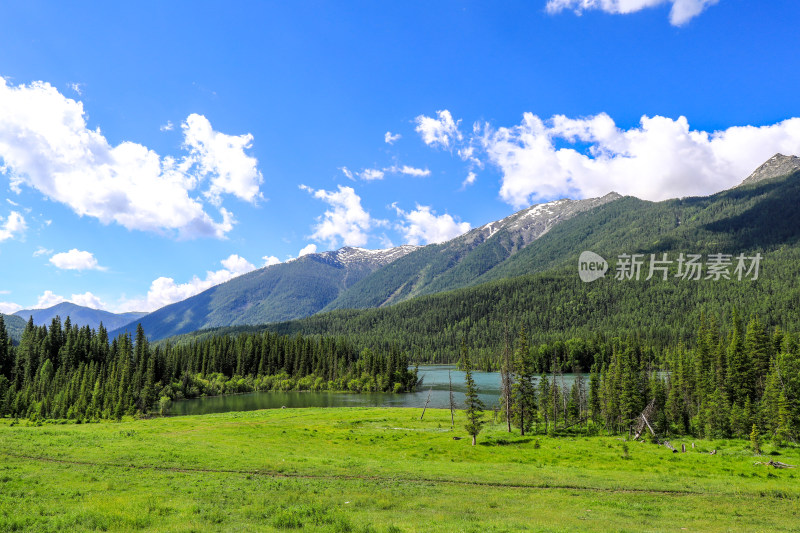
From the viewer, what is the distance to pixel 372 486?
106ft

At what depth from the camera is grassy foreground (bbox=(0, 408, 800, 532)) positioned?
21.9m

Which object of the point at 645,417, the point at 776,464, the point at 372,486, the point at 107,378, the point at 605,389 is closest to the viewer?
the point at 372,486

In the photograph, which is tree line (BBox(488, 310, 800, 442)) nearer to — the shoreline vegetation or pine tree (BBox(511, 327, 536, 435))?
pine tree (BBox(511, 327, 536, 435))

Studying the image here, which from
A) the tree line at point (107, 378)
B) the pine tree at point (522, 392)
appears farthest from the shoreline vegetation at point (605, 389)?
the tree line at point (107, 378)

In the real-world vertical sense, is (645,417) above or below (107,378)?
below

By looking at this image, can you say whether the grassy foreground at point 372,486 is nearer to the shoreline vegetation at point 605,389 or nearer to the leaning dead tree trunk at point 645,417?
the leaning dead tree trunk at point 645,417

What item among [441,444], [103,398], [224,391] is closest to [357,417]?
[441,444]

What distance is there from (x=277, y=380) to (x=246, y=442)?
477 ft

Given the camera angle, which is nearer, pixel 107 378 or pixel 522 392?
pixel 522 392

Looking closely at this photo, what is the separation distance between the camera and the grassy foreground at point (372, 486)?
21891 mm

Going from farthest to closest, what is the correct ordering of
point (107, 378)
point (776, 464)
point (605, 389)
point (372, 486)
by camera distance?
point (107, 378), point (605, 389), point (776, 464), point (372, 486)

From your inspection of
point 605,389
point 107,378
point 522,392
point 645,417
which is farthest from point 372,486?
point 107,378

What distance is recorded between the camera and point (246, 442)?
5603 cm

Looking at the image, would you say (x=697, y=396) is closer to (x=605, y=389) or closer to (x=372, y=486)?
(x=605, y=389)
